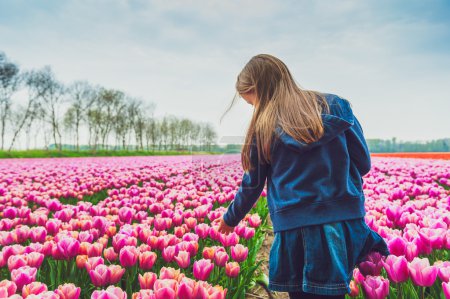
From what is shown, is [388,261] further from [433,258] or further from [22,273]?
[22,273]

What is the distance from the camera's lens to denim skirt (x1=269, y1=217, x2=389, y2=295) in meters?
1.85

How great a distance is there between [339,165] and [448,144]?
269ft

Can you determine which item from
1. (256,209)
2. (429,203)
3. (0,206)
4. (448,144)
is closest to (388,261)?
(429,203)

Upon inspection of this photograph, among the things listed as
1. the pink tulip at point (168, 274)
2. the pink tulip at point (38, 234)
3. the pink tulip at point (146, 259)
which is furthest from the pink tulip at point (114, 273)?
the pink tulip at point (38, 234)

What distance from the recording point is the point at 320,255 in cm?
188

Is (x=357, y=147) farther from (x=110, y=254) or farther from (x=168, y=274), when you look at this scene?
(x=110, y=254)

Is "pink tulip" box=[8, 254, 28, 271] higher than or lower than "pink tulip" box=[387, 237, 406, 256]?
lower

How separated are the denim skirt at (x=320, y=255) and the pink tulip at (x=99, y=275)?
97 centimetres

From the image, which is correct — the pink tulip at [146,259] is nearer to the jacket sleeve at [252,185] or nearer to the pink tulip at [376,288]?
the jacket sleeve at [252,185]

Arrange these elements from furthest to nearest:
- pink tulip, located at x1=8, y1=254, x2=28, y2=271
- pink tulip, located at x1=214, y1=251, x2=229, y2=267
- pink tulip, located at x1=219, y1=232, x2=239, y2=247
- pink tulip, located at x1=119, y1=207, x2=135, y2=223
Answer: pink tulip, located at x1=119, y1=207, x2=135, y2=223 → pink tulip, located at x1=219, y1=232, x2=239, y2=247 → pink tulip, located at x1=214, y1=251, x2=229, y2=267 → pink tulip, located at x1=8, y1=254, x2=28, y2=271

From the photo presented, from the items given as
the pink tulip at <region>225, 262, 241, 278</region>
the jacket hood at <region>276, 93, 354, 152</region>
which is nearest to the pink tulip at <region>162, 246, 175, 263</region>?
the pink tulip at <region>225, 262, 241, 278</region>

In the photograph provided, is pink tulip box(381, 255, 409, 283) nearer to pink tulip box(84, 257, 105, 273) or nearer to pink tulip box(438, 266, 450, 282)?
pink tulip box(438, 266, 450, 282)

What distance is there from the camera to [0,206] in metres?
4.70

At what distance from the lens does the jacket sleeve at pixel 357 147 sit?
220 cm
